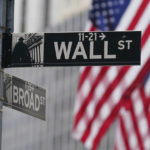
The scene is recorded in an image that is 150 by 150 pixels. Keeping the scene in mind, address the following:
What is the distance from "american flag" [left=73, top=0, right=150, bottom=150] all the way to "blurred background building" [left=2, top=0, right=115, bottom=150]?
13490mm

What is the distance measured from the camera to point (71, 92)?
104 m

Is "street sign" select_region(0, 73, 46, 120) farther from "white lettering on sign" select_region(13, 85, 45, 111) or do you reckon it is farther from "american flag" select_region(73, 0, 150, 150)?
"american flag" select_region(73, 0, 150, 150)

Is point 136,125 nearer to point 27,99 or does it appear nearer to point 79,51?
point 27,99

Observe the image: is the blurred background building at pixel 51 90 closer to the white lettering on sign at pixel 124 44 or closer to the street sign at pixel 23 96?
the street sign at pixel 23 96

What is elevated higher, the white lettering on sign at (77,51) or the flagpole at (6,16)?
the flagpole at (6,16)

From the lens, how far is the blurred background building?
104m

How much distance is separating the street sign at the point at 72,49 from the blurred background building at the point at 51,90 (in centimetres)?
7993

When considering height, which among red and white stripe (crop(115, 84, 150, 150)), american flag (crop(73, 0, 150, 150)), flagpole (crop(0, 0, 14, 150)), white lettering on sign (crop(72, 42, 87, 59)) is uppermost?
flagpole (crop(0, 0, 14, 150))

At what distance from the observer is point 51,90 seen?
10994 centimetres

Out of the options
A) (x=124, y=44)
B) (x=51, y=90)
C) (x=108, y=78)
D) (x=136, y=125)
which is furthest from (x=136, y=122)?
(x=124, y=44)

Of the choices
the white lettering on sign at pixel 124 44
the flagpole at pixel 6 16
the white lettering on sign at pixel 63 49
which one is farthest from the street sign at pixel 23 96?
the white lettering on sign at pixel 124 44

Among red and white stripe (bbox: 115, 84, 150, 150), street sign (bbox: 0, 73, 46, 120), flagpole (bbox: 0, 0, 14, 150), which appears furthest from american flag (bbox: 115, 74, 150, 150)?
flagpole (bbox: 0, 0, 14, 150)

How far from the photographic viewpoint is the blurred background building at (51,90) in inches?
4087

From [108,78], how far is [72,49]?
59.8m
